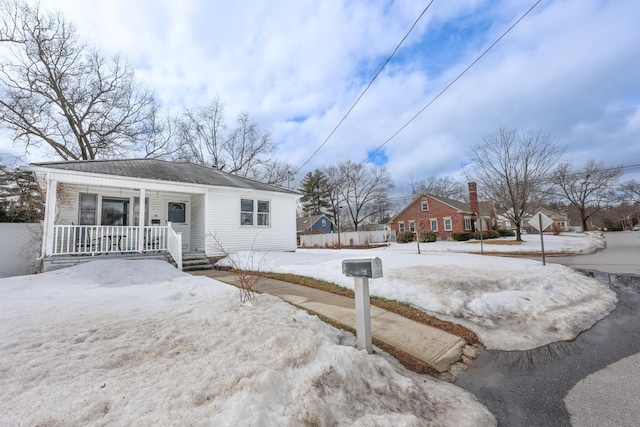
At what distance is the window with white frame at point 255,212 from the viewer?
41.8ft

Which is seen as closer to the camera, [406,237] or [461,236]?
[461,236]

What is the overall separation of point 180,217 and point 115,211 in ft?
7.77

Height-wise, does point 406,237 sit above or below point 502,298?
above

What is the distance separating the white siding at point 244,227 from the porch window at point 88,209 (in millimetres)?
4082

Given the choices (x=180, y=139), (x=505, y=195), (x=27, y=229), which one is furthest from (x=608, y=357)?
(x=180, y=139)

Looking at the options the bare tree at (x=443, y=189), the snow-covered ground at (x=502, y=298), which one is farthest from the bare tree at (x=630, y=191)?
the snow-covered ground at (x=502, y=298)

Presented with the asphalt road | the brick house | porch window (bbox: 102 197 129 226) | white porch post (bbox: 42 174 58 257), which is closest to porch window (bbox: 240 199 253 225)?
porch window (bbox: 102 197 129 226)

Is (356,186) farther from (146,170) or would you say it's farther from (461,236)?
(146,170)

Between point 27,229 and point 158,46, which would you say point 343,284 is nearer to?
point 158,46

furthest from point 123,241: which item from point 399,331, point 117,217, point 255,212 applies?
point 399,331

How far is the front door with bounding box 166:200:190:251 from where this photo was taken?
12102 millimetres

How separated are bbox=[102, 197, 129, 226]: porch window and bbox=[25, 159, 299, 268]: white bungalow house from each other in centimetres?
3

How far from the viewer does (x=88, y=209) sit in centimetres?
1045

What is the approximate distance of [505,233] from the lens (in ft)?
108
